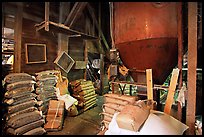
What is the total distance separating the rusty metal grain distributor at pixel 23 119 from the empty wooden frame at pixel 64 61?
2.16m

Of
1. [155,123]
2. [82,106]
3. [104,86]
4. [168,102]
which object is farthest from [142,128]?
[104,86]

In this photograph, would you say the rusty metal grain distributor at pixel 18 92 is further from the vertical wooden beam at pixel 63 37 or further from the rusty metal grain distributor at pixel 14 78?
the vertical wooden beam at pixel 63 37

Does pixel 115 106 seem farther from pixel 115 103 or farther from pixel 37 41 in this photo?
pixel 37 41

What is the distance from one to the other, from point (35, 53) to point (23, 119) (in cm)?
212

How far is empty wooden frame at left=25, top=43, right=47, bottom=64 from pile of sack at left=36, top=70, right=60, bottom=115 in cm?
55

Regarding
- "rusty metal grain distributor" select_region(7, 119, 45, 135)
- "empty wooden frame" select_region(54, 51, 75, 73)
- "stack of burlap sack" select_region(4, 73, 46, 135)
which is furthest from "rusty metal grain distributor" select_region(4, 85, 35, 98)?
"empty wooden frame" select_region(54, 51, 75, 73)

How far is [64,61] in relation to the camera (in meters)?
5.60

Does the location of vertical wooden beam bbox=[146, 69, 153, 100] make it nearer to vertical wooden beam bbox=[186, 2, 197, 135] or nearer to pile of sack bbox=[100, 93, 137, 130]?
pile of sack bbox=[100, 93, 137, 130]

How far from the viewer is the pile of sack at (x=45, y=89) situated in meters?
4.09

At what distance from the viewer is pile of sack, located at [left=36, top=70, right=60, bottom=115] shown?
409cm

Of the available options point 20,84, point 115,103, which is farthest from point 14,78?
point 115,103

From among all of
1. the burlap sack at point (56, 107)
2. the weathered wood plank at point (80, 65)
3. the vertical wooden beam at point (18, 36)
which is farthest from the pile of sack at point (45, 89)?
the weathered wood plank at point (80, 65)

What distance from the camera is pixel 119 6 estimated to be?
3.50m

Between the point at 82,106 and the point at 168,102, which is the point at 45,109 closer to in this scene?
the point at 82,106
